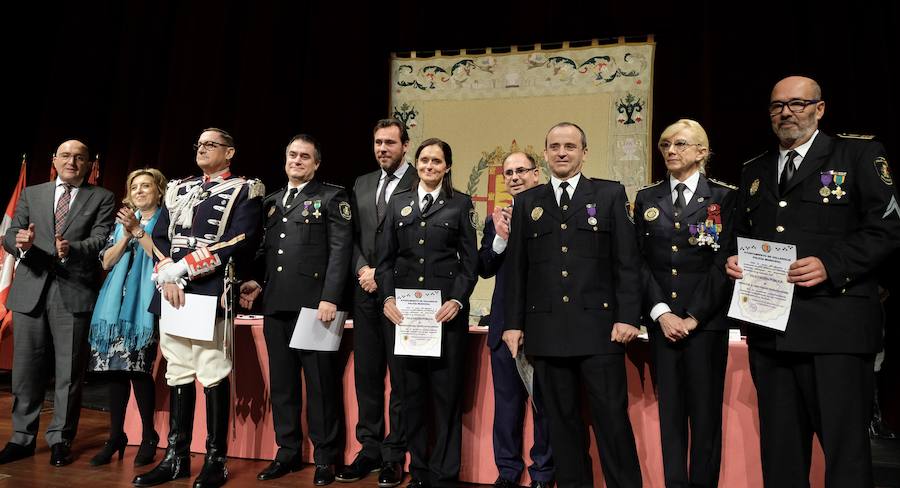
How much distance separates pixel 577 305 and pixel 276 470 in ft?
5.71

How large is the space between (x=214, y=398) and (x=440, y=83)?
3454 millimetres

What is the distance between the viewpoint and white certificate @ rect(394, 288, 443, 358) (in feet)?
9.57

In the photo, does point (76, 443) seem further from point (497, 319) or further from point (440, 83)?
point (440, 83)

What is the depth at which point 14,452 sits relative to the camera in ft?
11.5

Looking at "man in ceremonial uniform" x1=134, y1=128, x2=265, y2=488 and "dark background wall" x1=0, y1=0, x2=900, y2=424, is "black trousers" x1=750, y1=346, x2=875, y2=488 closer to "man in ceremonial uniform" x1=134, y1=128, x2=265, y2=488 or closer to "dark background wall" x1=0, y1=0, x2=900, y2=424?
"man in ceremonial uniform" x1=134, y1=128, x2=265, y2=488

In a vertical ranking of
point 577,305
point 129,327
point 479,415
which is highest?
point 577,305

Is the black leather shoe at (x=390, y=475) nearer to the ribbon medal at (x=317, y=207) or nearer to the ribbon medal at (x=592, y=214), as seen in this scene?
the ribbon medal at (x=317, y=207)

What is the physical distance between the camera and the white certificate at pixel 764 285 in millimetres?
2221

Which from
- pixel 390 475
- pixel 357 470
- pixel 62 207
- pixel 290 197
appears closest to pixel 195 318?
pixel 290 197

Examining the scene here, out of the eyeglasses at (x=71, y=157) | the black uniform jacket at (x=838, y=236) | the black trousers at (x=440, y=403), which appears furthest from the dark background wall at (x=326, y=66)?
the black trousers at (x=440, y=403)

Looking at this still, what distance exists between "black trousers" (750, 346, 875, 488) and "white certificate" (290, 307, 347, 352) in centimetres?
187

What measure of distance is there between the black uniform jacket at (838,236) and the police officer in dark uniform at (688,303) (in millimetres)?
298

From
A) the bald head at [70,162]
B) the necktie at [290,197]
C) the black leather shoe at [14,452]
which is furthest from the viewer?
the bald head at [70,162]

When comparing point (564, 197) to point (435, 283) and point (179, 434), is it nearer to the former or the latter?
point (435, 283)
